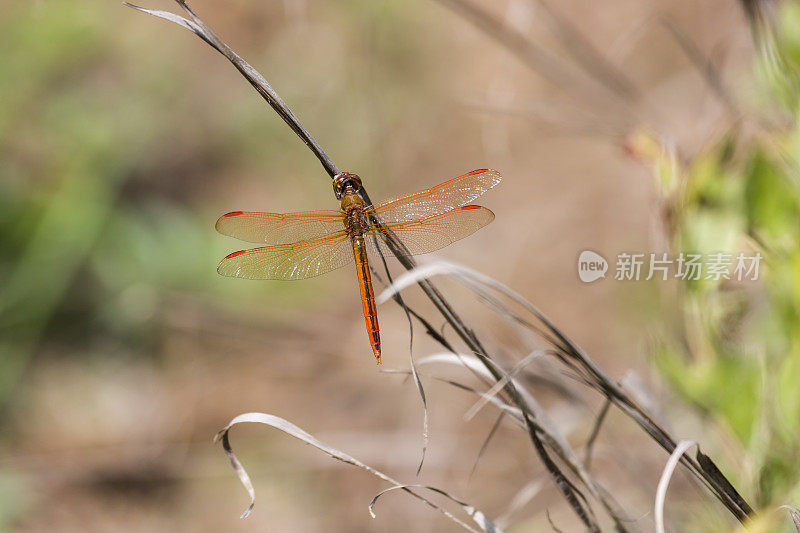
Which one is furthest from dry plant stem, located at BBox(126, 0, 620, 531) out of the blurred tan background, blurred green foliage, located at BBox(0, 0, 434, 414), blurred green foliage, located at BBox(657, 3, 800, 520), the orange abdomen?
blurred green foliage, located at BBox(0, 0, 434, 414)

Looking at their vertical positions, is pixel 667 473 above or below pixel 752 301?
below

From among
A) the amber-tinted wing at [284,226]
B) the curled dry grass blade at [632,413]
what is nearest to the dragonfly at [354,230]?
the amber-tinted wing at [284,226]

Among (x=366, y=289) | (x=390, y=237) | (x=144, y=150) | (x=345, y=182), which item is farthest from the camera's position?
(x=144, y=150)

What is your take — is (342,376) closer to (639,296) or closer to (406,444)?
(406,444)

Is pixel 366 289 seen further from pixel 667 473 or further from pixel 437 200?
pixel 667 473

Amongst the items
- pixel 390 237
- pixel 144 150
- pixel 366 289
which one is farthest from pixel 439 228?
pixel 144 150

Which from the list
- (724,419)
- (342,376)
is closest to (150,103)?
(342,376)

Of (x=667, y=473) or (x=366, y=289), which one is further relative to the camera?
(x=366, y=289)
